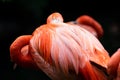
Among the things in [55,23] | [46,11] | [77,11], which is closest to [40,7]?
[46,11]

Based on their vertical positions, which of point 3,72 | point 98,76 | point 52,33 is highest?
point 52,33

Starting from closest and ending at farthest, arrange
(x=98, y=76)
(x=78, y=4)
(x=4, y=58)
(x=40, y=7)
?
(x=98, y=76)
(x=4, y=58)
(x=40, y=7)
(x=78, y=4)

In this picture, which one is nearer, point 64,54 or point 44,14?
point 64,54

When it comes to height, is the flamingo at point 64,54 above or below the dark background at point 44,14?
above

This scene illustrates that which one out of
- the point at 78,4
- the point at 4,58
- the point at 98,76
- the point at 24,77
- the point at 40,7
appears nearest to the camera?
the point at 98,76

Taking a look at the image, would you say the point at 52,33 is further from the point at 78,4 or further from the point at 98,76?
the point at 78,4
